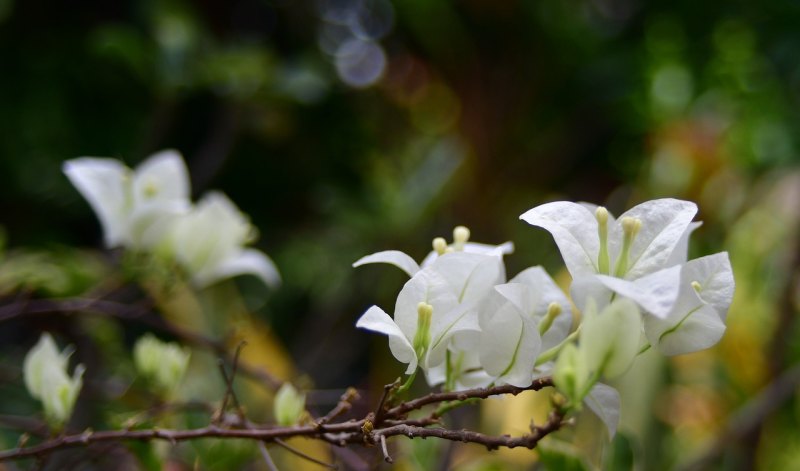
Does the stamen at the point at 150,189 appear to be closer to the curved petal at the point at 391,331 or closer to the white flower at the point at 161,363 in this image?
the white flower at the point at 161,363

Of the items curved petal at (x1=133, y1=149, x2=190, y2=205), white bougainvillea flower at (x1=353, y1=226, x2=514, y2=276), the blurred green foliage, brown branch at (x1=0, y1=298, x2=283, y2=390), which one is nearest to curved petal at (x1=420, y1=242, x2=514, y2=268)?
white bougainvillea flower at (x1=353, y1=226, x2=514, y2=276)

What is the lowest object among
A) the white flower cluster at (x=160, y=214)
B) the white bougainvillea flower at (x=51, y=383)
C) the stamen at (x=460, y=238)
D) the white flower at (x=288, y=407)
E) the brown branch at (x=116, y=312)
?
the brown branch at (x=116, y=312)

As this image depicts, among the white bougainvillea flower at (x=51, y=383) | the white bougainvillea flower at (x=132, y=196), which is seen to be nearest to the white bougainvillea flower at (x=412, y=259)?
the white bougainvillea flower at (x=51, y=383)

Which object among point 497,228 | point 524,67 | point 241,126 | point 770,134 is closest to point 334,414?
point 241,126

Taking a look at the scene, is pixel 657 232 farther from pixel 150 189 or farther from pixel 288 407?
pixel 150 189

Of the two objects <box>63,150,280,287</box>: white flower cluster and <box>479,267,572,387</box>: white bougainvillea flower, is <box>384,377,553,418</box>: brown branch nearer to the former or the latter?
<box>479,267,572,387</box>: white bougainvillea flower

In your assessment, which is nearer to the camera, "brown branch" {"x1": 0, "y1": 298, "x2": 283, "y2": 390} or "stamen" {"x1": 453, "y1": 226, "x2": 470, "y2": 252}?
"stamen" {"x1": 453, "y1": 226, "x2": 470, "y2": 252}
